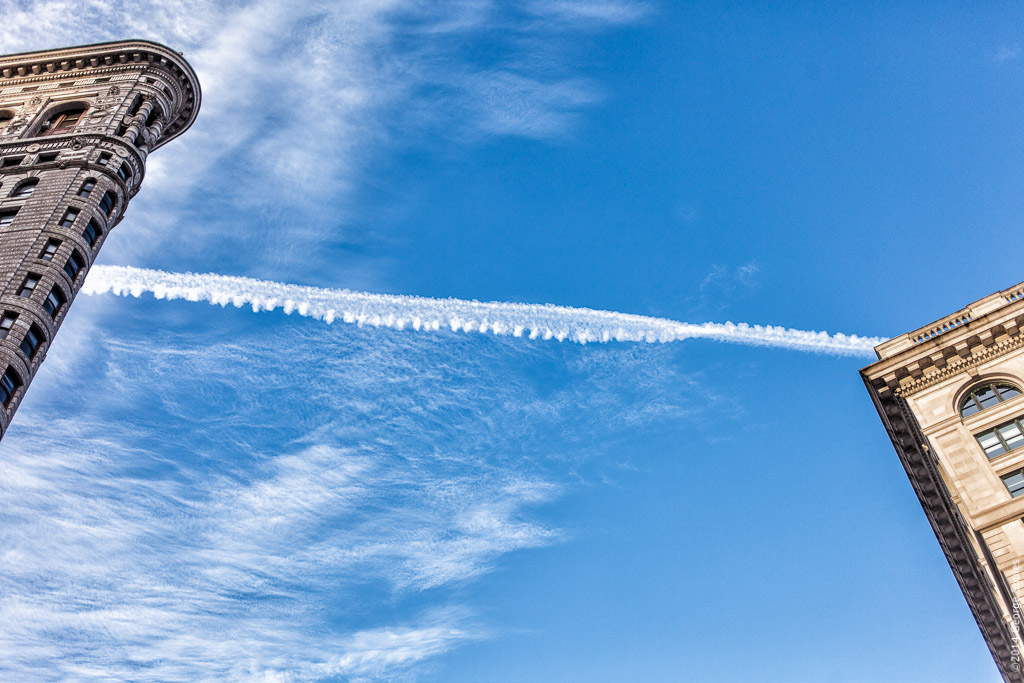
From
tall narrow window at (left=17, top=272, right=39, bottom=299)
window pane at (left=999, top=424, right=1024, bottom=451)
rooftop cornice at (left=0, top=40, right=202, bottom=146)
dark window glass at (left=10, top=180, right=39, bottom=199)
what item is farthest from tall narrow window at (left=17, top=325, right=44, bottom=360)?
window pane at (left=999, top=424, right=1024, bottom=451)

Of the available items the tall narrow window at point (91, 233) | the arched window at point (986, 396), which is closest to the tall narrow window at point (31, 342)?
the tall narrow window at point (91, 233)

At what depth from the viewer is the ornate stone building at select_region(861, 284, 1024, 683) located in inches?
1430

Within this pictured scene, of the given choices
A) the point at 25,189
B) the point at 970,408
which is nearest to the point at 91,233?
the point at 25,189

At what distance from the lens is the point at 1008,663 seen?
49.5m

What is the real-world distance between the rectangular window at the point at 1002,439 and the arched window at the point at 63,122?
221 ft

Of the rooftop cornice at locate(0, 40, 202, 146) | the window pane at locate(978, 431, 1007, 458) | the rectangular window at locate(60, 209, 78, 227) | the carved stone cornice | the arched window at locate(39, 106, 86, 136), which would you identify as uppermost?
the rooftop cornice at locate(0, 40, 202, 146)

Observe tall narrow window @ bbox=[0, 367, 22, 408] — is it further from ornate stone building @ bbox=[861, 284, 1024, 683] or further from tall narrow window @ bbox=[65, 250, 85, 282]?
ornate stone building @ bbox=[861, 284, 1024, 683]

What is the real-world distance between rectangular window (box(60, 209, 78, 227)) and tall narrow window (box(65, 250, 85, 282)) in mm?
2362

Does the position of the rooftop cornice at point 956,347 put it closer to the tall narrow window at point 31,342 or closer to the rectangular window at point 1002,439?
the rectangular window at point 1002,439

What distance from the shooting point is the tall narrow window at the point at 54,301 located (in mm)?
52125

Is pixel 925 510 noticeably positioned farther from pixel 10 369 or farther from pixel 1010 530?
pixel 10 369

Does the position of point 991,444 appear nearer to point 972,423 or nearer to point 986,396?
point 972,423

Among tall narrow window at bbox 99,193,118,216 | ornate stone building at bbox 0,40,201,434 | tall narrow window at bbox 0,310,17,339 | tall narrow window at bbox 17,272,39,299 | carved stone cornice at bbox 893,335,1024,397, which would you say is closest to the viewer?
carved stone cornice at bbox 893,335,1024,397

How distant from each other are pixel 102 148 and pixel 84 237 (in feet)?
32.1
